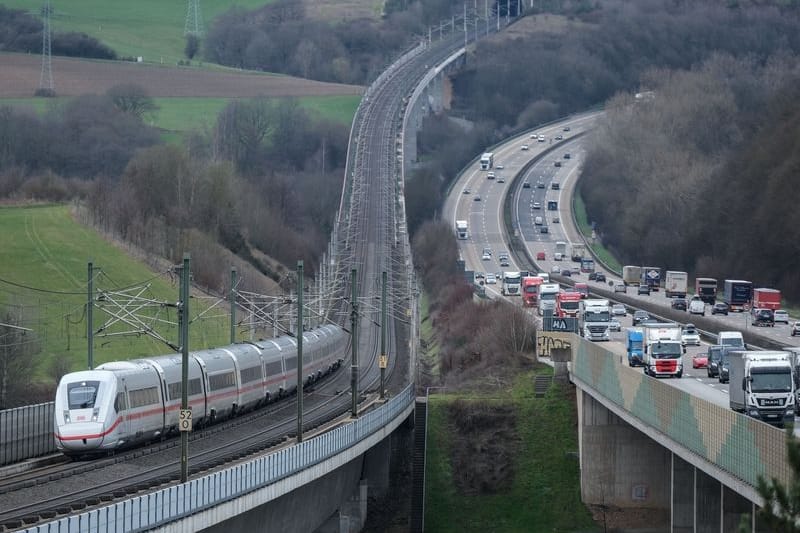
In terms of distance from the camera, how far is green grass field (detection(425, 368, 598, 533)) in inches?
2307

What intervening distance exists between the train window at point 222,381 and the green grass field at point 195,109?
378 ft

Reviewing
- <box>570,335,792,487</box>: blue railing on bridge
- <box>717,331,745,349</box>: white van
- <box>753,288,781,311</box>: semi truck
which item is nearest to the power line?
<box>753,288,781,311</box>: semi truck

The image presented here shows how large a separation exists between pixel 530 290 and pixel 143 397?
56762 millimetres

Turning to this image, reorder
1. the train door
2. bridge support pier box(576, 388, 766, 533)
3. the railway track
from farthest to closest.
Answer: bridge support pier box(576, 388, 766, 533)
the train door
the railway track

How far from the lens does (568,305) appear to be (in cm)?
8575

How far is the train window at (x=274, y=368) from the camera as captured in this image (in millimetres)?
62844

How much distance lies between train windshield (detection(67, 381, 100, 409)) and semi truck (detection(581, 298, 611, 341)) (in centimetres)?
3216

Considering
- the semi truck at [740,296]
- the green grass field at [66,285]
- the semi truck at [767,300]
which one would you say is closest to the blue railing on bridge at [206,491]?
the green grass field at [66,285]

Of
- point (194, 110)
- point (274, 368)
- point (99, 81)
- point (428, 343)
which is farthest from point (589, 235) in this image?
point (274, 368)

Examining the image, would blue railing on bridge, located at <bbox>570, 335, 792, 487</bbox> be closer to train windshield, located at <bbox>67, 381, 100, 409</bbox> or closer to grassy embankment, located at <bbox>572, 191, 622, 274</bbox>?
train windshield, located at <bbox>67, 381, 100, 409</bbox>

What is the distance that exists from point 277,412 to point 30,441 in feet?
49.7

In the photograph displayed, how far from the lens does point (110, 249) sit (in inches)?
3846

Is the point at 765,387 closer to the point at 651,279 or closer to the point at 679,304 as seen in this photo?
the point at 679,304

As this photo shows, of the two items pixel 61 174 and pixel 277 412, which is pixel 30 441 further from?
pixel 61 174
